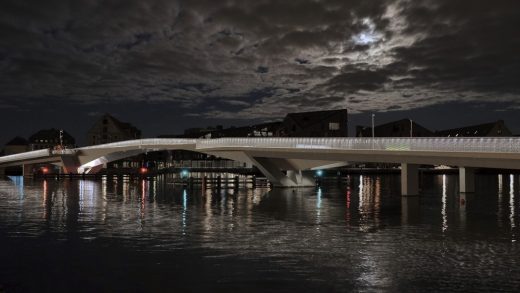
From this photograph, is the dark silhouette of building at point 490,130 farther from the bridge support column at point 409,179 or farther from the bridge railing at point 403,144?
the bridge railing at point 403,144

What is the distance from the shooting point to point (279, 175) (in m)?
73.8

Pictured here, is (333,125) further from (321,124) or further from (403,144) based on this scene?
(403,144)

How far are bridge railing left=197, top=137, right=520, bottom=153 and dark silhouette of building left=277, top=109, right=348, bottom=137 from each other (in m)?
72.3

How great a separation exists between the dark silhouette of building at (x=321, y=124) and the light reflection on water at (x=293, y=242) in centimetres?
9106

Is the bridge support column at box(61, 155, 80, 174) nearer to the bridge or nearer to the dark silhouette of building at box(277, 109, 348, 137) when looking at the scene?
the bridge

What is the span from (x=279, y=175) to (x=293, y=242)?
1825 inches

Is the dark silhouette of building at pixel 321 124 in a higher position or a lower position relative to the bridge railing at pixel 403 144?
higher

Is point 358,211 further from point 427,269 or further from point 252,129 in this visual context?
point 252,129

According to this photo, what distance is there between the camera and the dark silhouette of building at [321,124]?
460 ft

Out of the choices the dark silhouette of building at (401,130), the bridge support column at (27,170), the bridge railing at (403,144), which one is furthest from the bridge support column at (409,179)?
the dark silhouette of building at (401,130)

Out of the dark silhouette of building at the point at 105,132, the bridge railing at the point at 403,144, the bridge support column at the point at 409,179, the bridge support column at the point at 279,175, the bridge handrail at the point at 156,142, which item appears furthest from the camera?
the dark silhouette of building at the point at 105,132

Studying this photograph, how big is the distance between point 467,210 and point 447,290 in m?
30.9

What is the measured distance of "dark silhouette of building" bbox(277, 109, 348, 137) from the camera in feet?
460

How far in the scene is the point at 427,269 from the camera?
2089cm
